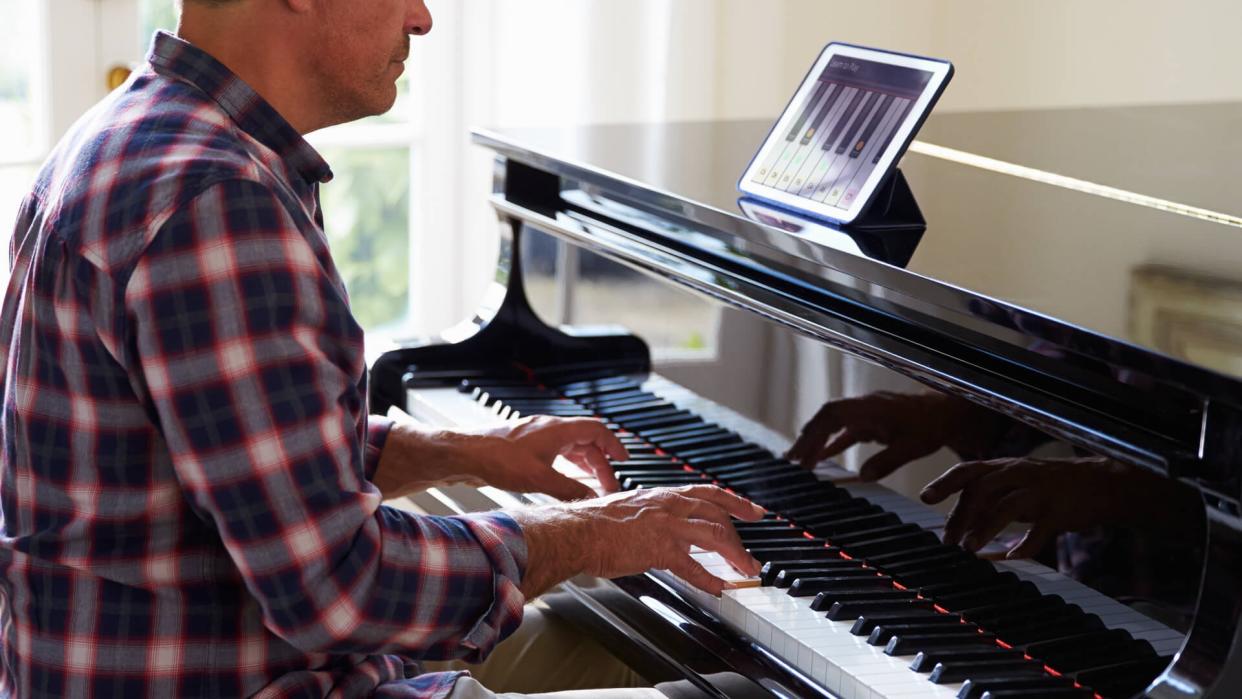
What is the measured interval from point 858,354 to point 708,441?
421 millimetres

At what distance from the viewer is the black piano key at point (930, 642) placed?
1.35 m

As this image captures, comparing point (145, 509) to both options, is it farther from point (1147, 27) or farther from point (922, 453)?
point (1147, 27)

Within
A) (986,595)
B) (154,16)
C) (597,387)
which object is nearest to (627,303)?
(597,387)

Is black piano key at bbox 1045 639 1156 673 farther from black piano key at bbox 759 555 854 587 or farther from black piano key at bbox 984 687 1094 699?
black piano key at bbox 759 555 854 587

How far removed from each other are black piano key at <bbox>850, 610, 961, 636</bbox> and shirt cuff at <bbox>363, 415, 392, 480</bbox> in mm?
658

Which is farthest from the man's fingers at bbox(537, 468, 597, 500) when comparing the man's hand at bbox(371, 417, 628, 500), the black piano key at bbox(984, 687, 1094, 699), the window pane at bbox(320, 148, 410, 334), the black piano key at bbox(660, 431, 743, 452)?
the window pane at bbox(320, 148, 410, 334)

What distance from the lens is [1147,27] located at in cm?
351

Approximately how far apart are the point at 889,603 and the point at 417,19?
0.74 meters

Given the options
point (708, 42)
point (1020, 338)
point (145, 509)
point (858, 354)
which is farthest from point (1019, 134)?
point (145, 509)

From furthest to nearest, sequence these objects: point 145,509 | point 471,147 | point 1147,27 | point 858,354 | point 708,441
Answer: point 471,147
point 1147,27
point 708,441
point 858,354
point 145,509

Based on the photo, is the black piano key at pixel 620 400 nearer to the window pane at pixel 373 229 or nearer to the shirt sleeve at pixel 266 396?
the shirt sleeve at pixel 266 396

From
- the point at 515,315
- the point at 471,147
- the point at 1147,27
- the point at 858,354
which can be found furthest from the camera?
the point at 471,147

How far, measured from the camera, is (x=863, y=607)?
4.75ft

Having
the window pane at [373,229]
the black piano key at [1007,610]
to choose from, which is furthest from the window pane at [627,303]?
the window pane at [373,229]
